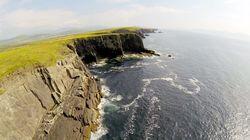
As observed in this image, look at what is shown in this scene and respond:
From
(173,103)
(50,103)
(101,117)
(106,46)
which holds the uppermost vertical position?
(106,46)

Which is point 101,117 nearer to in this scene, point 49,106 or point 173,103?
point 49,106

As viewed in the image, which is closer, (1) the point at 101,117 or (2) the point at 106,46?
(1) the point at 101,117

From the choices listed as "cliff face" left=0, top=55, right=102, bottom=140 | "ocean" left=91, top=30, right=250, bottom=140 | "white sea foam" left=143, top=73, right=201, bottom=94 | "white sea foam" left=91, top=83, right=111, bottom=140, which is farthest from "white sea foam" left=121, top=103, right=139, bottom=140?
"white sea foam" left=143, top=73, right=201, bottom=94

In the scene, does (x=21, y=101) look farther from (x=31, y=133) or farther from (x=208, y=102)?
(x=208, y=102)

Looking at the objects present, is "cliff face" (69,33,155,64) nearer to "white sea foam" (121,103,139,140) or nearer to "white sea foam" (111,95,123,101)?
"white sea foam" (111,95,123,101)

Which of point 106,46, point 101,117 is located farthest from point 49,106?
point 106,46

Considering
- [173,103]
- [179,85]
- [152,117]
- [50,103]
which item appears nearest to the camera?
[50,103]

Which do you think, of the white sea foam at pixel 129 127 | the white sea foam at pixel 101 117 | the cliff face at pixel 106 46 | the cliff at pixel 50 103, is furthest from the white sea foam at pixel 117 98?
the cliff face at pixel 106 46
